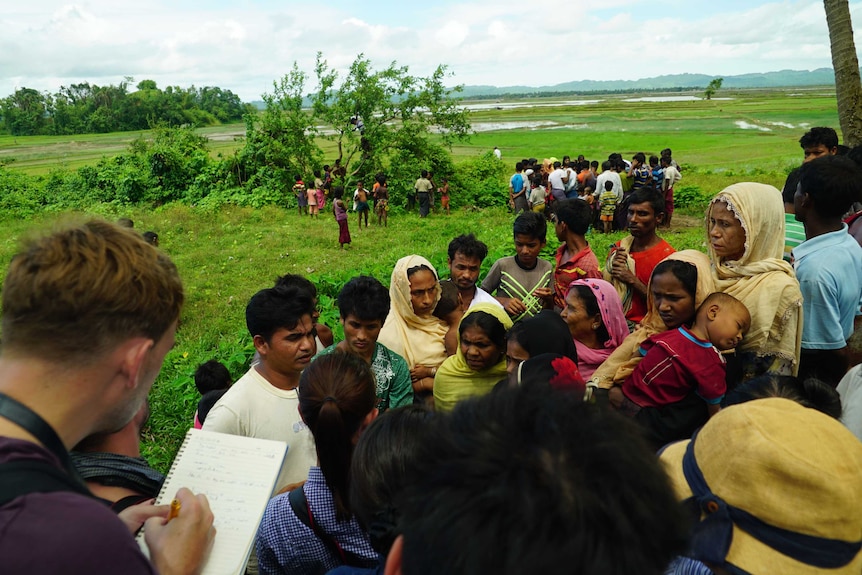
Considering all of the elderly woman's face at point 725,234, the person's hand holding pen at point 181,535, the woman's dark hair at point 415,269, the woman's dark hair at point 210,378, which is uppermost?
the elderly woman's face at point 725,234

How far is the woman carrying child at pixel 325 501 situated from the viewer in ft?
6.23

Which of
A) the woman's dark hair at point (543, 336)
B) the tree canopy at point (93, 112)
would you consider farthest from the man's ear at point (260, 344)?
the tree canopy at point (93, 112)

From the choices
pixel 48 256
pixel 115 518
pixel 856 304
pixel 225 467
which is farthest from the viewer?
pixel 856 304

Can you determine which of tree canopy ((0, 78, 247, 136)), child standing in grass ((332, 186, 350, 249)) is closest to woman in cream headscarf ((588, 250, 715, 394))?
child standing in grass ((332, 186, 350, 249))

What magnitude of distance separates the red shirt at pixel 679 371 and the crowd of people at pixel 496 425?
10 mm

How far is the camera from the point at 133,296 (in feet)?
4.40

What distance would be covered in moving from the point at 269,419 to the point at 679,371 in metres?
2.05

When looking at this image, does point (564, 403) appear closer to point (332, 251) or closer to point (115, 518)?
point (115, 518)

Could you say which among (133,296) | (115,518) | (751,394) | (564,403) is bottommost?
(751,394)

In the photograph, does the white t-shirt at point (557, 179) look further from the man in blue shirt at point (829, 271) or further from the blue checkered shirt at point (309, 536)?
the blue checkered shirt at point (309, 536)

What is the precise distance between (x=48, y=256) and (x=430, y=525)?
44.2 inches

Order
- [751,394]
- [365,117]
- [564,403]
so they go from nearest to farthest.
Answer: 1. [564,403]
2. [751,394]
3. [365,117]

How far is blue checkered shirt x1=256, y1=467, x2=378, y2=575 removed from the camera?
1896 millimetres

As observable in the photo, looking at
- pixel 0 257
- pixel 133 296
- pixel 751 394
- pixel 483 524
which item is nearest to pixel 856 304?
pixel 751 394
